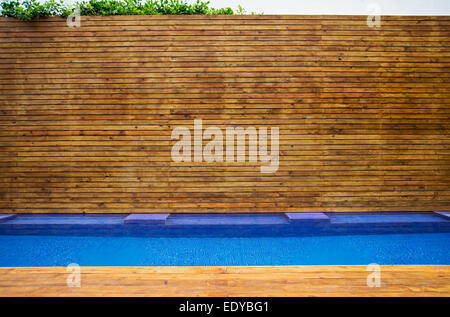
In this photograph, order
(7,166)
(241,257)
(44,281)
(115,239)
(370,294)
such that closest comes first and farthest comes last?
(370,294) → (44,281) → (241,257) → (115,239) → (7,166)

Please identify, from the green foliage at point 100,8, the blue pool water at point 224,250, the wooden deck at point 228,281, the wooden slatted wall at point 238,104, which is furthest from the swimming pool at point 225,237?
the green foliage at point 100,8

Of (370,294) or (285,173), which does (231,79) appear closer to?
(285,173)

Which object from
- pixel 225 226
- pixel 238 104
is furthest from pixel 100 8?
pixel 225 226

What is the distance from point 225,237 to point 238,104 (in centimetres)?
267

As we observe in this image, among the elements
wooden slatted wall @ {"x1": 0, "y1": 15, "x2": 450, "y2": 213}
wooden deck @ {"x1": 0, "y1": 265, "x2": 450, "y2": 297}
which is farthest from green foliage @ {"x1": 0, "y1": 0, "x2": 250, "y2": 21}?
wooden deck @ {"x1": 0, "y1": 265, "x2": 450, "y2": 297}

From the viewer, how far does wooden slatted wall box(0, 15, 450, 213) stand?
528 centimetres

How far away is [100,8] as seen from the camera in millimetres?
5535

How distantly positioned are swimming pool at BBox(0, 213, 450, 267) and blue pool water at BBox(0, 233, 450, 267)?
0.01m

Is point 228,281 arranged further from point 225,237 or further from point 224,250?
point 225,237

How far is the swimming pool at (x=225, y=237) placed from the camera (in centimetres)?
412

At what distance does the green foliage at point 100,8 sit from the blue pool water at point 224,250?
4.48 m

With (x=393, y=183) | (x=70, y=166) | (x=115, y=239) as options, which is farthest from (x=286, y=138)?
(x=70, y=166)

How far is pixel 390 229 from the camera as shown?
4.63 meters

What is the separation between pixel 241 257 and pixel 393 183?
11.9ft
